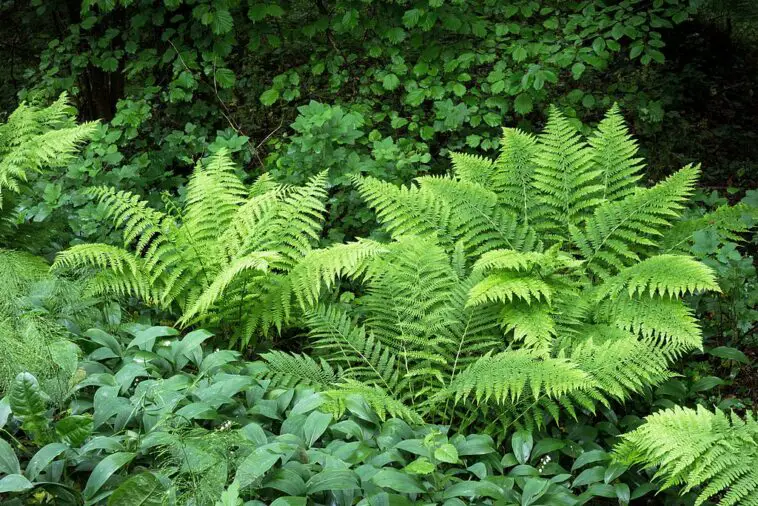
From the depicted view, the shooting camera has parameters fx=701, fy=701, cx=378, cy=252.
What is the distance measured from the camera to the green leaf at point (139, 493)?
5.92ft

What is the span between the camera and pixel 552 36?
4.68 m

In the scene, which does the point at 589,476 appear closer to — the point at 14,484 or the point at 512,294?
the point at 512,294

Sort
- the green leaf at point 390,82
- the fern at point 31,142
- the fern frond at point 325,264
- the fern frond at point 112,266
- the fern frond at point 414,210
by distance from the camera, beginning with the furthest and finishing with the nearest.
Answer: the green leaf at point 390,82
the fern frond at point 414,210
the fern at point 31,142
the fern frond at point 112,266
the fern frond at point 325,264

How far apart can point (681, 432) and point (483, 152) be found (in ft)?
10.1

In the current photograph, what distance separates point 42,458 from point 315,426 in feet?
2.65

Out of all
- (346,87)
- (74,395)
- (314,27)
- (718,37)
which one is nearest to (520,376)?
(74,395)

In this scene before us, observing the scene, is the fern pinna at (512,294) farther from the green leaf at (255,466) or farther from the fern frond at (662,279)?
the green leaf at (255,466)

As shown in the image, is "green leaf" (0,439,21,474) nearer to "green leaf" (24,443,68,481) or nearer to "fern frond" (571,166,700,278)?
"green leaf" (24,443,68,481)

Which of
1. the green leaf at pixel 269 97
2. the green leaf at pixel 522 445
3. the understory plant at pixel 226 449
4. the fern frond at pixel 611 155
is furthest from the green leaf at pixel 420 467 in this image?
the green leaf at pixel 269 97

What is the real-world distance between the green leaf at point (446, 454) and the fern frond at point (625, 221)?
4.79ft

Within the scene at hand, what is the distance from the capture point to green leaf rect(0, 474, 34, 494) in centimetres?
180

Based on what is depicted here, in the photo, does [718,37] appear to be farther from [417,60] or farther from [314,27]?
[314,27]

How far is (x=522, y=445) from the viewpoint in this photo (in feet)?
8.69

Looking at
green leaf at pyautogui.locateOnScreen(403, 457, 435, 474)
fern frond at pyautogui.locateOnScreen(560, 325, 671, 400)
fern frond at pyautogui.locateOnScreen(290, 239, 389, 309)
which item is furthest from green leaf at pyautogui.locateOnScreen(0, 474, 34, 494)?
fern frond at pyautogui.locateOnScreen(560, 325, 671, 400)
